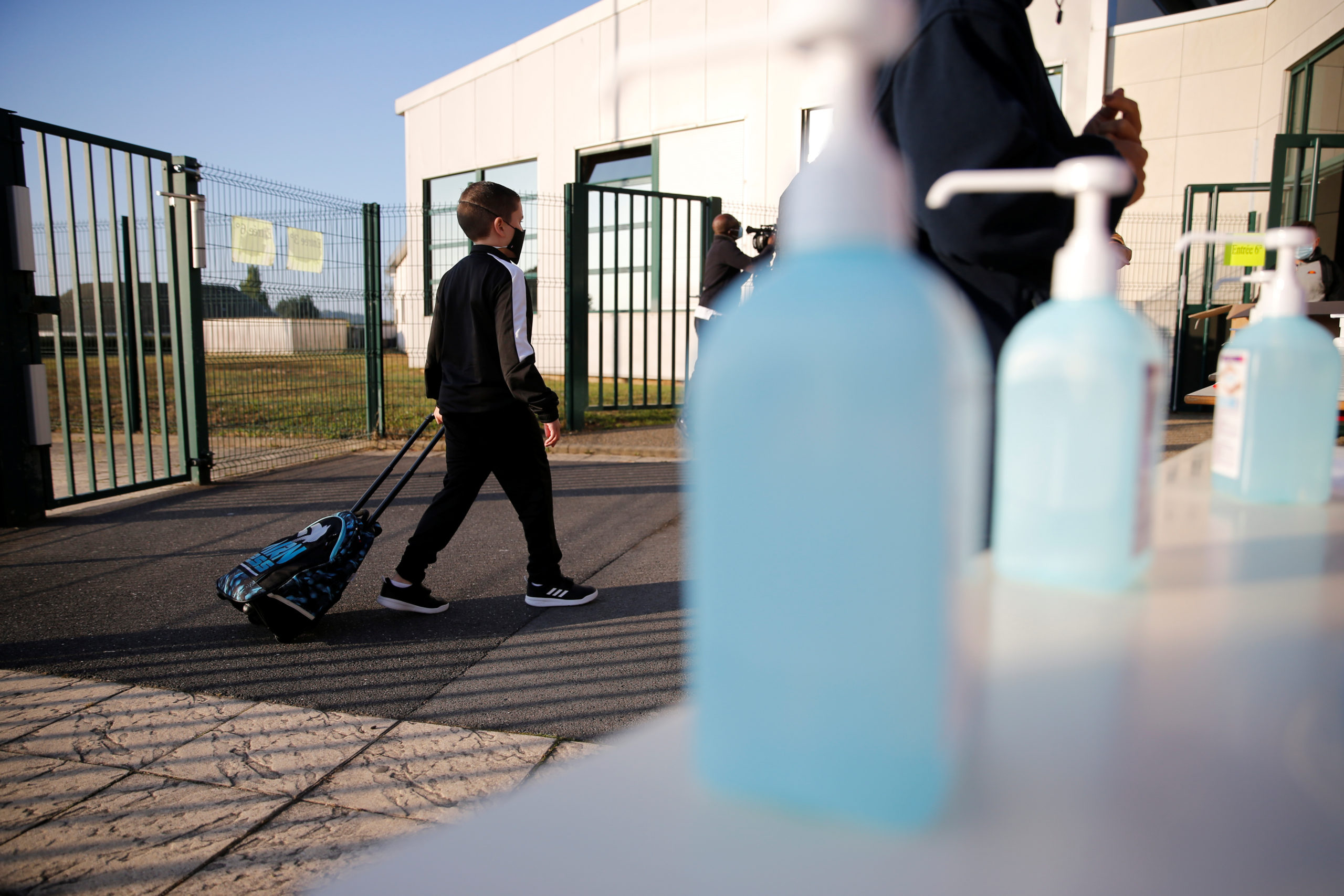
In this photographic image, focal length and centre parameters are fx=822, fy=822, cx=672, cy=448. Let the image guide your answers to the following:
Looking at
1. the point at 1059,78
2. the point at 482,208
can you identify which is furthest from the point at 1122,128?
the point at 1059,78

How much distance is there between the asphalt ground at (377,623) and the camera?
8.87ft

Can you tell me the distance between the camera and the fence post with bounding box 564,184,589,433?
8047mm

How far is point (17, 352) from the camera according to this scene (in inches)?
180

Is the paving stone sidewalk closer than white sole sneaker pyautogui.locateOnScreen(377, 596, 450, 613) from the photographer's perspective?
Yes

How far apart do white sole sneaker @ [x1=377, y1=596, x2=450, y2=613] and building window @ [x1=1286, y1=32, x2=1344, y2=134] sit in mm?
8855

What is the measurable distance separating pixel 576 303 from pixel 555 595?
16.5 feet

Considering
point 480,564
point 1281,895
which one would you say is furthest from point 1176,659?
point 480,564

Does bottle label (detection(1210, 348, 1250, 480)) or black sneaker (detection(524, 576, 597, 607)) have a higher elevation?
bottle label (detection(1210, 348, 1250, 480))

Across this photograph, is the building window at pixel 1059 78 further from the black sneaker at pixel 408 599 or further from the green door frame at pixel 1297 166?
the black sneaker at pixel 408 599

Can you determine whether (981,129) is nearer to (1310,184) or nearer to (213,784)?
(213,784)

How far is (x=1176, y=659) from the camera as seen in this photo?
22.6 inches

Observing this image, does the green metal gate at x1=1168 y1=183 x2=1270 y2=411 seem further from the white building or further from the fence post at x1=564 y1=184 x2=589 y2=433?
the fence post at x1=564 y1=184 x2=589 y2=433

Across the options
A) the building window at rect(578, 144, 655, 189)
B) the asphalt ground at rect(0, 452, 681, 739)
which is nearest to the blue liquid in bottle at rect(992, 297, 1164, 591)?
the asphalt ground at rect(0, 452, 681, 739)

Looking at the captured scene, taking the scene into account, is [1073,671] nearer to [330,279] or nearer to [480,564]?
[480,564]
